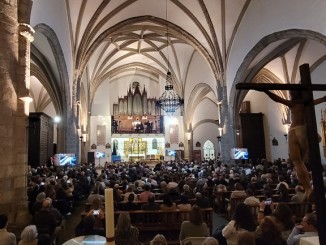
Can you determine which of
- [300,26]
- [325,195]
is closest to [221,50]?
[300,26]

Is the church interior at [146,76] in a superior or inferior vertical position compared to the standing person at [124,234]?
superior

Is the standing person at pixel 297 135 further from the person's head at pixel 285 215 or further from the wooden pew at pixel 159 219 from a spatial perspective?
the wooden pew at pixel 159 219

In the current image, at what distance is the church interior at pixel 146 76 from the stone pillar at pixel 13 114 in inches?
0.9

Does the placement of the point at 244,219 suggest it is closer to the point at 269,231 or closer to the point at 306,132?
the point at 269,231

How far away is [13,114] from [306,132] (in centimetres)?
656

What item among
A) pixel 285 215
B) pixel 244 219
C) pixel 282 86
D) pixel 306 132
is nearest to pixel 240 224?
pixel 244 219

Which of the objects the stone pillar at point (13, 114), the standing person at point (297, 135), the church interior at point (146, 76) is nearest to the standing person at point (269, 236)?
the standing person at point (297, 135)

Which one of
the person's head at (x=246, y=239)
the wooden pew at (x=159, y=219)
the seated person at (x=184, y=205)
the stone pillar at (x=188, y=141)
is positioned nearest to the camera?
the person's head at (x=246, y=239)

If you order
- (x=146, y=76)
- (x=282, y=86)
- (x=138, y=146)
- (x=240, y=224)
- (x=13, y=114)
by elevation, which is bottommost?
(x=240, y=224)

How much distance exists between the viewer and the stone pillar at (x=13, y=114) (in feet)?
19.9

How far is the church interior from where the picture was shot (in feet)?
21.5

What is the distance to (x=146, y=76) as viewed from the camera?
28.7m

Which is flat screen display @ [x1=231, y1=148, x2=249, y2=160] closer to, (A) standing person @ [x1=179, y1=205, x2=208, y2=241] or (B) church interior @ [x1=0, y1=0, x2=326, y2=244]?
(B) church interior @ [x1=0, y1=0, x2=326, y2=244]

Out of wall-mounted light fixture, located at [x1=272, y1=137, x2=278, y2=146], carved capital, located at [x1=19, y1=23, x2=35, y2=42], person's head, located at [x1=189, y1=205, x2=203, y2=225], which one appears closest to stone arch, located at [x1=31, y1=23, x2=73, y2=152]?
carved capital, located at [x1=19, y1=23, x2=35, y2=42]
